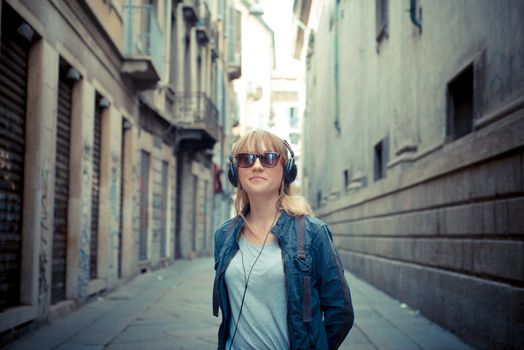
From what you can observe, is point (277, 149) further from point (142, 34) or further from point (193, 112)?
point (193, 112)

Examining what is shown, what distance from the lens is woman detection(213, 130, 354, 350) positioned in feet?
8.11

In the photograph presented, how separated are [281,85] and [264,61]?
1055 centimetres

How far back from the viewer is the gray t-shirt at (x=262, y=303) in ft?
8.18

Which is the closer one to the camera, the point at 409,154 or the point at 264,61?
the point at 409,154

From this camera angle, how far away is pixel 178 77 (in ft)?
64.3

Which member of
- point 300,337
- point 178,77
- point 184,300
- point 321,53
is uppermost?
point 321,53

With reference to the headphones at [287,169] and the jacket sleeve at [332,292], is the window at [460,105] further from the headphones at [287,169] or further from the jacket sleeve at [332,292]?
the jacket sleeve at [332,292]

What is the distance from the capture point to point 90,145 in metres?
10.3

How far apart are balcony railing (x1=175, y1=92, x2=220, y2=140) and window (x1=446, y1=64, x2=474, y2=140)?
38.1 feet

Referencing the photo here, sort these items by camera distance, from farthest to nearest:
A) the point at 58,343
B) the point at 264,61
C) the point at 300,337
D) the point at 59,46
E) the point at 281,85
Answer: the point at 281,85, the point at 264,61, the point at 59,46, the point at 58,343, the point at 300,337

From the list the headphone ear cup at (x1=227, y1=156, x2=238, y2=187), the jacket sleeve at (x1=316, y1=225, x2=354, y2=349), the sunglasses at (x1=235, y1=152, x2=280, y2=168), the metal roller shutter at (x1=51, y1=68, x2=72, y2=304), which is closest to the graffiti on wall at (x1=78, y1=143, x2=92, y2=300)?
the metal roller shutter at (x1=51, y1=68, x2=72, y2=304)

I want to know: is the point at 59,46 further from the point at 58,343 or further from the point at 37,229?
the point at 58,343

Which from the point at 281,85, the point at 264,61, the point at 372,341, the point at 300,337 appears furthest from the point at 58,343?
the point at 281,85

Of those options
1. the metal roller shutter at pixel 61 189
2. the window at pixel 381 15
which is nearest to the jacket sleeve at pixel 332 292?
the metal roller shutter at pixel 61 189
